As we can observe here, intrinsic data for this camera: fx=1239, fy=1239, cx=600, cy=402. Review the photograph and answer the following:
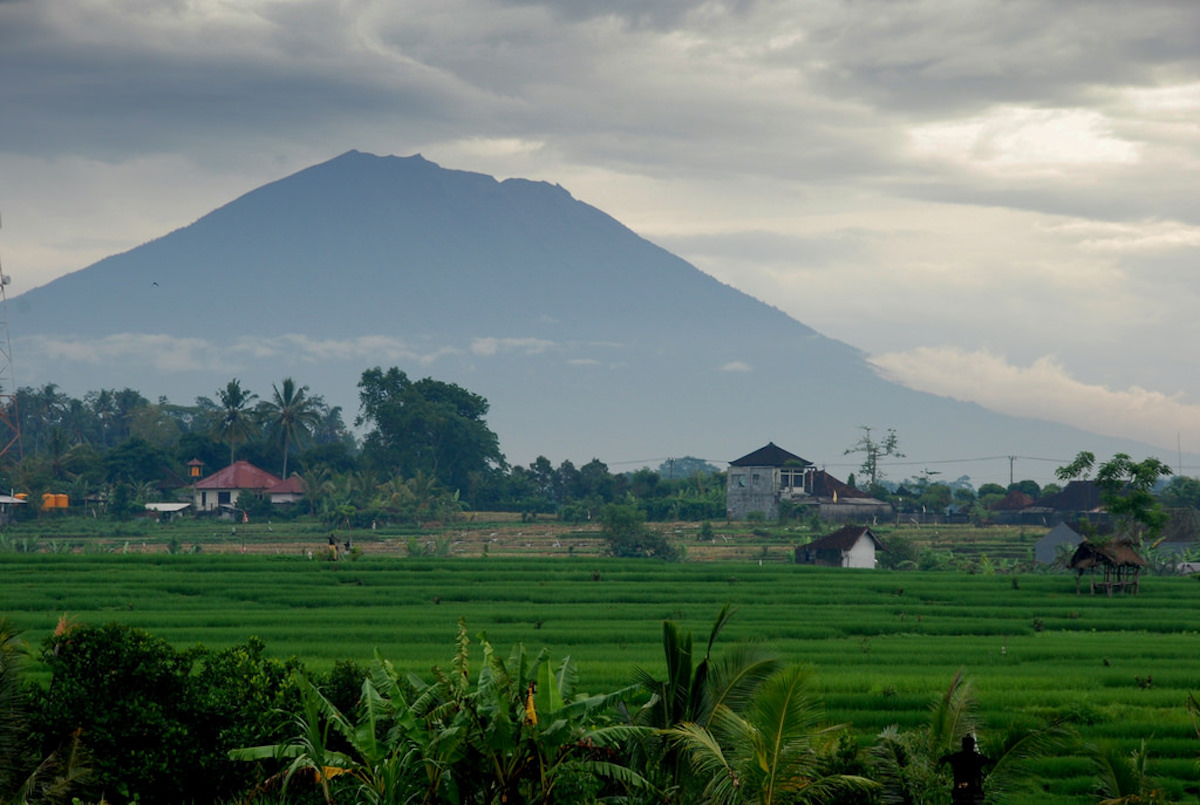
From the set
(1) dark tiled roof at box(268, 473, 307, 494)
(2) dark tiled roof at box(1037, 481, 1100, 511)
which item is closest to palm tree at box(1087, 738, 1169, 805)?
(2) dark tiled roof at box(1037, 481, 1100, 511)

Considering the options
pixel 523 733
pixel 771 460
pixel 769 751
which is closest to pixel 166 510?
pixel 771 460

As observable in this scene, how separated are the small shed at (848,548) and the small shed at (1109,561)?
19314mm

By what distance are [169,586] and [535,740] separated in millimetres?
32906

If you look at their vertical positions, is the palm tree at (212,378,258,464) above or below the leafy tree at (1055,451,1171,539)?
above

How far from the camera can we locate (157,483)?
107m

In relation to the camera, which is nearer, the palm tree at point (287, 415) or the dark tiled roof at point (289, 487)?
the dark tiled roof at point (289, 487)

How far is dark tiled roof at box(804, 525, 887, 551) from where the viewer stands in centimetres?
6681

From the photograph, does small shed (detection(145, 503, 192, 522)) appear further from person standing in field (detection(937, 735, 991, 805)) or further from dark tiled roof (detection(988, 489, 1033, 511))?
person standing in field (detection(937, 735, 991, 805))

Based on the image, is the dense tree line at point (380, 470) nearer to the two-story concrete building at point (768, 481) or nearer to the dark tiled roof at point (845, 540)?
→ the two-story concrete building at point (768, 481)

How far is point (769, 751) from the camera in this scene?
14.5 metres

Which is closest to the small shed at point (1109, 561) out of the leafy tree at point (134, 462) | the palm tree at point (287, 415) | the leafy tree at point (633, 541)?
the leafy tree at point (633, 541)

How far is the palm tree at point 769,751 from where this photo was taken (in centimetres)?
1431

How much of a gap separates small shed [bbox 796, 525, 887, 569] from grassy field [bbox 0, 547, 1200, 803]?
11824mm

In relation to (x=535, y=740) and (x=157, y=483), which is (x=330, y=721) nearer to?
(x=535, y=740)
